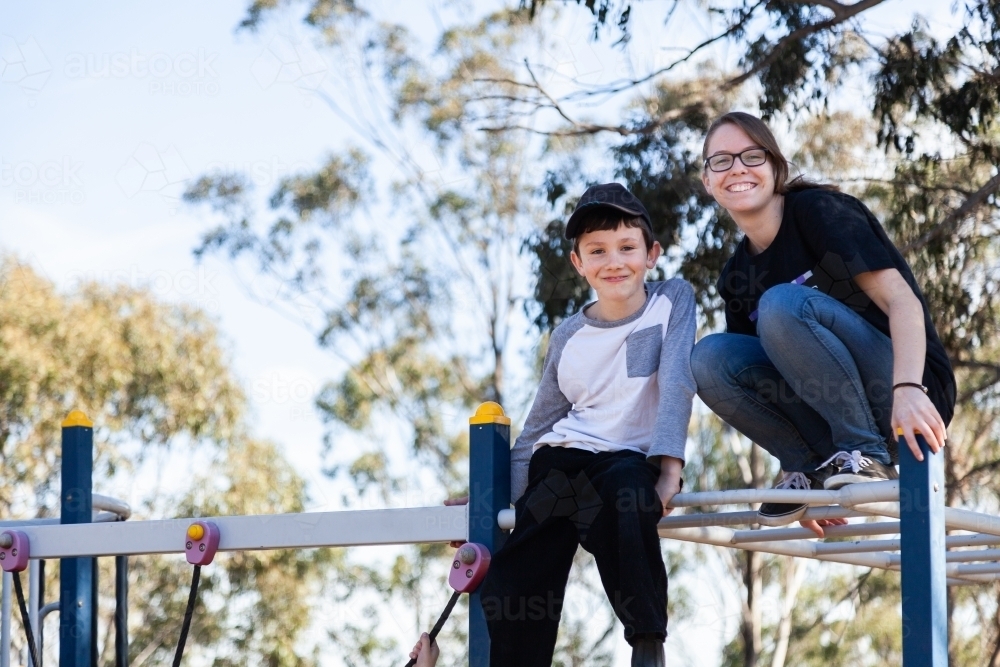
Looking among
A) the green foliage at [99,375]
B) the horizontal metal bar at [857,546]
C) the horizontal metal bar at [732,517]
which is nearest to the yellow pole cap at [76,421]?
the horizontal metal bar at [732,517]

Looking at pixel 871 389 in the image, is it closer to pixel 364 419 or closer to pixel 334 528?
pixel 334 528

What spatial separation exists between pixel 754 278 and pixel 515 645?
1024 millimetres

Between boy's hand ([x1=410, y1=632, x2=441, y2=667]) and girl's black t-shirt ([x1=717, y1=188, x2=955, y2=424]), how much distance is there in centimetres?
106

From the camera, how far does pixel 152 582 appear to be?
49.4ft

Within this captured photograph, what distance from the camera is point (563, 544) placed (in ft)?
9.24

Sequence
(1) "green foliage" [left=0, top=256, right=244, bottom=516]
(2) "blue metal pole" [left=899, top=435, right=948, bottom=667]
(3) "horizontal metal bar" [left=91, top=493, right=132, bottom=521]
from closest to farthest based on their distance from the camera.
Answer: (2) "blue metal pole" [left=899, top=435, right=948, bottom=667]
(3) "horizontal metal bar" [left=91, top=493, right=132, bottom=521]
(1) "green foliage" [left=0, top=256, right=244, bottom=516]

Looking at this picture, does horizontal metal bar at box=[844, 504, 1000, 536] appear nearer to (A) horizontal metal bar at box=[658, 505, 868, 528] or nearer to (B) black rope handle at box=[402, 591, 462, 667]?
(A) horizontal metal bar at box=[658, 505, 868, 528]

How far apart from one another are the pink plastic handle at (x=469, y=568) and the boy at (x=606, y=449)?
86mm

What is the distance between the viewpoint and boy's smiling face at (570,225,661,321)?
10.3 feet

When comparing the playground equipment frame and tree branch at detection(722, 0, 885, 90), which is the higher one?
tree branch at detection(722, 0, 885, 90)

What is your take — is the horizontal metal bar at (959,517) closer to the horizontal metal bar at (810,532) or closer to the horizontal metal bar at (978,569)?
the horizontal metal bar at (810,532)

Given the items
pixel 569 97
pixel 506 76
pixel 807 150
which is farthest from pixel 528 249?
pixel 506 76

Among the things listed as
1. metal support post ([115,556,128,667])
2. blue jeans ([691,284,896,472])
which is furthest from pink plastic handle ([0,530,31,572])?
blue jeans ([691,284,896,472])

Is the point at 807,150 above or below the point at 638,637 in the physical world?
above
